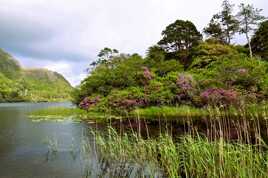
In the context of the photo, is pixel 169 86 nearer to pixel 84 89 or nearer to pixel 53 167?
pixel 84 89

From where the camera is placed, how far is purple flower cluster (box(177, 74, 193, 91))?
24.2 meters

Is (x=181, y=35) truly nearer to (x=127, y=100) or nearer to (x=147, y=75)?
(x=147, y=75)

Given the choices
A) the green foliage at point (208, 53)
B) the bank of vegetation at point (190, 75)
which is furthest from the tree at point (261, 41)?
the green foliage at point (208, 53)

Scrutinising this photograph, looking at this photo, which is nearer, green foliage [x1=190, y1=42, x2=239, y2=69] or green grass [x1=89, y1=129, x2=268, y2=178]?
green grass [x1=89, y1=129, x2=268, y2=178]

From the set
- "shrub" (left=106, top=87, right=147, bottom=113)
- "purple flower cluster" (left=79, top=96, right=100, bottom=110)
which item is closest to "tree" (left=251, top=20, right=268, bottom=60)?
"shrub" (left=106, top=87, right=147, bottom=113)

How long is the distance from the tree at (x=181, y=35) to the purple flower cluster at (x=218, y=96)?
49.3 ft

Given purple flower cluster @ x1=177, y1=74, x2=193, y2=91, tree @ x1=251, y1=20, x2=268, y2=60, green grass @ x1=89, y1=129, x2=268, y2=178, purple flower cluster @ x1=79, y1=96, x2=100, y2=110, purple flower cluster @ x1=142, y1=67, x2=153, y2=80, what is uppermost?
tree @ x1=251, y1=20, x2=268, y2=60

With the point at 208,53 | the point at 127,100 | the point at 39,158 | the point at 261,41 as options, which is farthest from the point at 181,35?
the point at 39,158

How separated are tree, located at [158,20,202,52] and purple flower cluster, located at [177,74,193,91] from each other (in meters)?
11.7

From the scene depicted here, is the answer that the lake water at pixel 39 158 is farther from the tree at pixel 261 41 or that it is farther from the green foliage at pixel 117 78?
the tree at pixel 261 41

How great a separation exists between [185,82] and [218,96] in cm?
438

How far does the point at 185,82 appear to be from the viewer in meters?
24.7

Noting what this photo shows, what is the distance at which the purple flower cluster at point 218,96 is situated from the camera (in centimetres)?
2062

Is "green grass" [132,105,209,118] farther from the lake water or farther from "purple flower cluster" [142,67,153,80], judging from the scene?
the lake water
